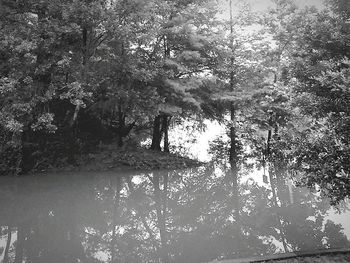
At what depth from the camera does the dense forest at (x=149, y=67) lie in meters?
14.7

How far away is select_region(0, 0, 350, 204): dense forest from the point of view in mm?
14680

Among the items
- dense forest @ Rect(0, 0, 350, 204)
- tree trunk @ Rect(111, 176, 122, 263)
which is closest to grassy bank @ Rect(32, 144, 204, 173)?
dense forest @ Rect(0, 0, 350, 204)

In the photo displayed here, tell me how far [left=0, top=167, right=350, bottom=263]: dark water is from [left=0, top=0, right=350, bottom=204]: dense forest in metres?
2.09

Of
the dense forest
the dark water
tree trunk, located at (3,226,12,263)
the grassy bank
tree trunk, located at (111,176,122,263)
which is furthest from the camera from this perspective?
the grassy bank

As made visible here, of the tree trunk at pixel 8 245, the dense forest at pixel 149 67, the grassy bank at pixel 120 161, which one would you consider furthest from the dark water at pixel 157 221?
the grassy bank at pixel 120 161

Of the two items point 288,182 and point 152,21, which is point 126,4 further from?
point 288,182

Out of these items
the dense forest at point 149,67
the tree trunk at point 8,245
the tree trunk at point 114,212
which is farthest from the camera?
the dense forest at point 149,67

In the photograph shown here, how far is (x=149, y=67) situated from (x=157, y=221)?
466 inches

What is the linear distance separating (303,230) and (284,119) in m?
15.4

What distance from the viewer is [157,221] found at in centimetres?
852

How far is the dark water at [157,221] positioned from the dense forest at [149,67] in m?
2.09

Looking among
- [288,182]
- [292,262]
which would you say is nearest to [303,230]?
[292,262]

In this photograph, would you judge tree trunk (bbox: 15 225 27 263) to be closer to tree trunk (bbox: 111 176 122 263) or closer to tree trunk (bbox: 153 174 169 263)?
tree trunk (bbox: 111 176 122 263)

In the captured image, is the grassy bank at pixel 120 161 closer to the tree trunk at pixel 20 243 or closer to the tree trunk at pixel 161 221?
the tree trunk at pixel 161 221
